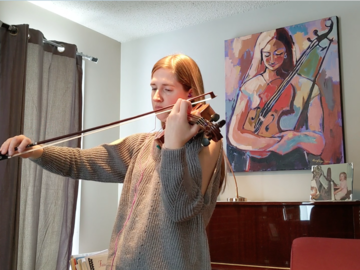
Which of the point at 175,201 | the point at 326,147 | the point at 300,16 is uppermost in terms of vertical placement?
the point at 300,16

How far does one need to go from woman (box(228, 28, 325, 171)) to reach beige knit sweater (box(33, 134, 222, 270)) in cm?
161

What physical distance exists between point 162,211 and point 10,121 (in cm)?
169

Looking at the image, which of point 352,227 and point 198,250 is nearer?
point 198,250

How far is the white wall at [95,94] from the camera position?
2803 millimetres

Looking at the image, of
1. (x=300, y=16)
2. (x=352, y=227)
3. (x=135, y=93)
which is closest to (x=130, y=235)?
(x=352, y=227)

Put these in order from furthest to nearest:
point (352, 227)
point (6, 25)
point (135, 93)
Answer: point (135, 93), point (6, 25), point (352, 227)

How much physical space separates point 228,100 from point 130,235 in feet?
6.51

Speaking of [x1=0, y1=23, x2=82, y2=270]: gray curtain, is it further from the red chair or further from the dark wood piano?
the red chair

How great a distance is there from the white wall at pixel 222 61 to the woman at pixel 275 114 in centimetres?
10

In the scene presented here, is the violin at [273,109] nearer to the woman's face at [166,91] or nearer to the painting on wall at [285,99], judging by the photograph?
the painting on wall at [285,99]

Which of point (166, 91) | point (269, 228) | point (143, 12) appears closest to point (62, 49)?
point (143, 12)

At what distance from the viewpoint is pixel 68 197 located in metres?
2.66

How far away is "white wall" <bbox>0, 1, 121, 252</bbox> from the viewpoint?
280 centimetres

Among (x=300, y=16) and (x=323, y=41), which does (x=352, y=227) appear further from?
(x=300, y=16)
